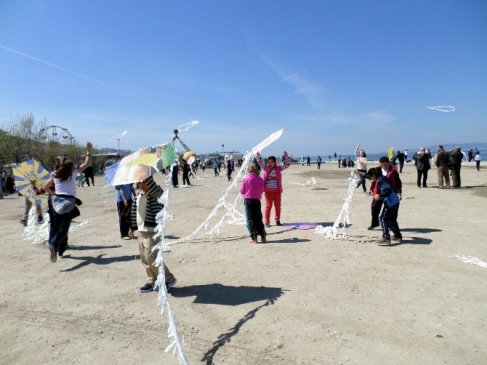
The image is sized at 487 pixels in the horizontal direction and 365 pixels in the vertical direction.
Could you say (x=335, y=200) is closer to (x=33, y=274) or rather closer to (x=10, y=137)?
(x=33, y=274)

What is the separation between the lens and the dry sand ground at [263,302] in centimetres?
332

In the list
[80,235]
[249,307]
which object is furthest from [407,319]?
[80,235]

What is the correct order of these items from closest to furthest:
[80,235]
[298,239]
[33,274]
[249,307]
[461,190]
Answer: [249,307] → [33,274] → [298,239] → [80,235] → [461,190]

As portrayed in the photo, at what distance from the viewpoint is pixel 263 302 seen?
439 cm

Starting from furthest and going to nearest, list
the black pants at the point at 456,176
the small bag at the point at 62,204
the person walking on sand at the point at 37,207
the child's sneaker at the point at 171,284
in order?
the black pants at the point at 456,176
the person walking on sand at the point at 37,207
the small bag at the point at 62,204
the child's sneaker at the point at 171,284

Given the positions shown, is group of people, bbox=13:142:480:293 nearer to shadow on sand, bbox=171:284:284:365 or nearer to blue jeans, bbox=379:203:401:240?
blue jeans, bbox=379:203:401:240

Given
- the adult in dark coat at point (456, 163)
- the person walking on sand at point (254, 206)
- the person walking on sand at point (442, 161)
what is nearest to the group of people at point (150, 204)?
the person walking on sand at point (254, 206)

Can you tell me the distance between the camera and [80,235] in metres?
8.75

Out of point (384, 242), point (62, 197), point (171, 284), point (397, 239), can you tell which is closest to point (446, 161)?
point (397, 239)

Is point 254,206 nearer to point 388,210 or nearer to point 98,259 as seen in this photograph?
point 388,210

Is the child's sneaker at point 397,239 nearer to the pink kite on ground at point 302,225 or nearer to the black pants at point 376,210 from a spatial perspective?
the black pants at point 376,210

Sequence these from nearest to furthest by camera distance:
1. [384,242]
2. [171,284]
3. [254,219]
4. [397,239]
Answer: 1. [171,284]
2. [384,242]
3. [397,239]
4. [254,219]

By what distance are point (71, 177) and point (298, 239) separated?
16.9 ft

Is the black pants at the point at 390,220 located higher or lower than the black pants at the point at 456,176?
lower
